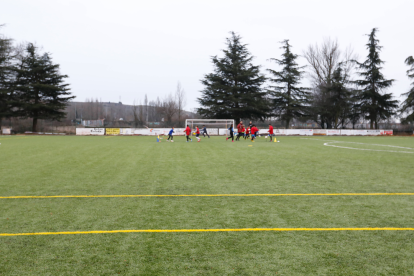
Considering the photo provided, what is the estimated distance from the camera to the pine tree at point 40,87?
4791 cm

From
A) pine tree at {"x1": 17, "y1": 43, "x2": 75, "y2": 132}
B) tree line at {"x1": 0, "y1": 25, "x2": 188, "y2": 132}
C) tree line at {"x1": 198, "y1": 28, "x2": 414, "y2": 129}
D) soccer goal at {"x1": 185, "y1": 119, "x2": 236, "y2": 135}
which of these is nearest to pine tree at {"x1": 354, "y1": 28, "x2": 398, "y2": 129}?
tree line at {"x1": 198, "y1": 28, "x2": 414, "y2": 129}

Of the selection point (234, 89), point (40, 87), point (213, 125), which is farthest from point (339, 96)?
point (40, 87)

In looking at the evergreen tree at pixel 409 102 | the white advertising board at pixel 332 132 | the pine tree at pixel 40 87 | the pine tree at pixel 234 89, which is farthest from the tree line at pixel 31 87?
the evergreen tree at pixel 409 102

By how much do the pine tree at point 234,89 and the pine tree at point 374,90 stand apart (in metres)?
18.0

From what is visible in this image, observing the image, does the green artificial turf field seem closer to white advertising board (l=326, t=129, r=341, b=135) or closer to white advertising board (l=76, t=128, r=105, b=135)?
white advertising board (l=76, t=128, r=105, b=135)

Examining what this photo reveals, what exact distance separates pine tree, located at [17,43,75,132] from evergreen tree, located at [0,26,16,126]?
54.3 inches

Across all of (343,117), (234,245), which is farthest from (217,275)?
(343,117)

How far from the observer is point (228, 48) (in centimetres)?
5553

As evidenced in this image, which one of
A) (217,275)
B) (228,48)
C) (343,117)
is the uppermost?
(228,48)

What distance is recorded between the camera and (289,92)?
55.9m

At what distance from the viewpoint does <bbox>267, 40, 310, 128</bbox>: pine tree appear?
54.5 meters

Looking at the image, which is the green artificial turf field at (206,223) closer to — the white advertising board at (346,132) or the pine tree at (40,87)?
the white advertising board at (346,132)

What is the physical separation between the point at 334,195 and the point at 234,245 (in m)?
3.88

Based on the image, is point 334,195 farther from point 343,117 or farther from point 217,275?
point 343,117
